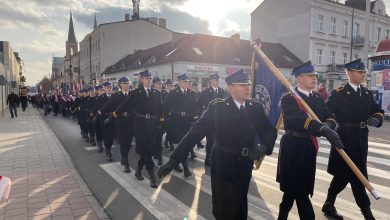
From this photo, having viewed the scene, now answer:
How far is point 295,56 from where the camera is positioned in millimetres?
40406

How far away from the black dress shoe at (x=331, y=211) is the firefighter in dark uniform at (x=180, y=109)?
443 centimetres

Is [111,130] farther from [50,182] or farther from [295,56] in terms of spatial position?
[295,56]

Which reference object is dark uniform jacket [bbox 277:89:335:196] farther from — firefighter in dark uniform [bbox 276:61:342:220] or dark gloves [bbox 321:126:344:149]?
dark gloves [bbox 321:126:344:149]

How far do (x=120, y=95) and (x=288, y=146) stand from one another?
16.7 ft

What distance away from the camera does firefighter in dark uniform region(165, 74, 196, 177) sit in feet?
28.2

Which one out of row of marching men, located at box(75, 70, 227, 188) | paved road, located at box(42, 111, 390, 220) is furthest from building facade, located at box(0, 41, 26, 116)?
paved road, located at box(42, 111, 390, 220)

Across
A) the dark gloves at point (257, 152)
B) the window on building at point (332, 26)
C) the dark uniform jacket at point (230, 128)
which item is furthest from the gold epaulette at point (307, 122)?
the window on building at point (332, 26)

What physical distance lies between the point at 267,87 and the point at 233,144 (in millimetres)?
2610

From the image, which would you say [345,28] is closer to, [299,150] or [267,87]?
[267,87]

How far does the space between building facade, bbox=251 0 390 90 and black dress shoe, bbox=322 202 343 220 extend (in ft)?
113

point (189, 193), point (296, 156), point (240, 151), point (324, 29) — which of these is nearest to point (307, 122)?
point (296, 156)

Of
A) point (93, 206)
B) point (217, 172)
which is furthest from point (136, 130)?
point (217, 172)

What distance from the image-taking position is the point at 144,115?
6.56 m

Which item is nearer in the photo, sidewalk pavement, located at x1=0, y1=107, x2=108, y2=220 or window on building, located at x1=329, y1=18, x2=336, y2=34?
sidewalk pavement, located at x1=0, y1=107, x2=108, y2=220
